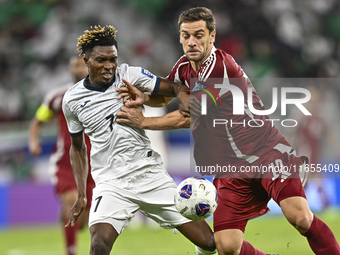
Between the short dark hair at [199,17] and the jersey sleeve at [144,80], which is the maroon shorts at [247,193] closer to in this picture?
the jersey sleeve at [144,80]

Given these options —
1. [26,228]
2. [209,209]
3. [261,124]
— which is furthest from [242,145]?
[26,228]

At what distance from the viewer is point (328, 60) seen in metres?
14.2

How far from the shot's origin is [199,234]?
4.62 metres

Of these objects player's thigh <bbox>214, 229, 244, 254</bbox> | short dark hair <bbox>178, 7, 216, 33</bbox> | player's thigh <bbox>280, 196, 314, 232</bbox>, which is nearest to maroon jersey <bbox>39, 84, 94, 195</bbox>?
player's thigh <bbox>214, 229, 244, 254</bbox>

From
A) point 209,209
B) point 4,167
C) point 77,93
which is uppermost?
point 77,93

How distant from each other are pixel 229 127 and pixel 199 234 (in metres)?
0.97

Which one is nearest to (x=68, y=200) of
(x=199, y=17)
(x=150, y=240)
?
Answer: (x=150, y=240)

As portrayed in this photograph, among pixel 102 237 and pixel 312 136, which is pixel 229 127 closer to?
pixel 102 237

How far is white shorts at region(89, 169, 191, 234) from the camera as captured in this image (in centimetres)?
448

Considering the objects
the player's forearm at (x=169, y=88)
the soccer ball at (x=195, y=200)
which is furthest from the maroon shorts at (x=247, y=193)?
the player's forearm at (x=169, y=88)

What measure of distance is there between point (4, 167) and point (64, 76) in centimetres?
299

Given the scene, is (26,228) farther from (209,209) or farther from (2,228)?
(209,209)

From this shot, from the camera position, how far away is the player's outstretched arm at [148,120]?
4.59 metres

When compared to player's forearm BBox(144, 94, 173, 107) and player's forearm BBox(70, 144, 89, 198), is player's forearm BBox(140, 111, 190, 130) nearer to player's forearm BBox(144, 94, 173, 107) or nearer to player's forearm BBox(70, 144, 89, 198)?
player's forearm BBox(144, 94, 173, 107)
